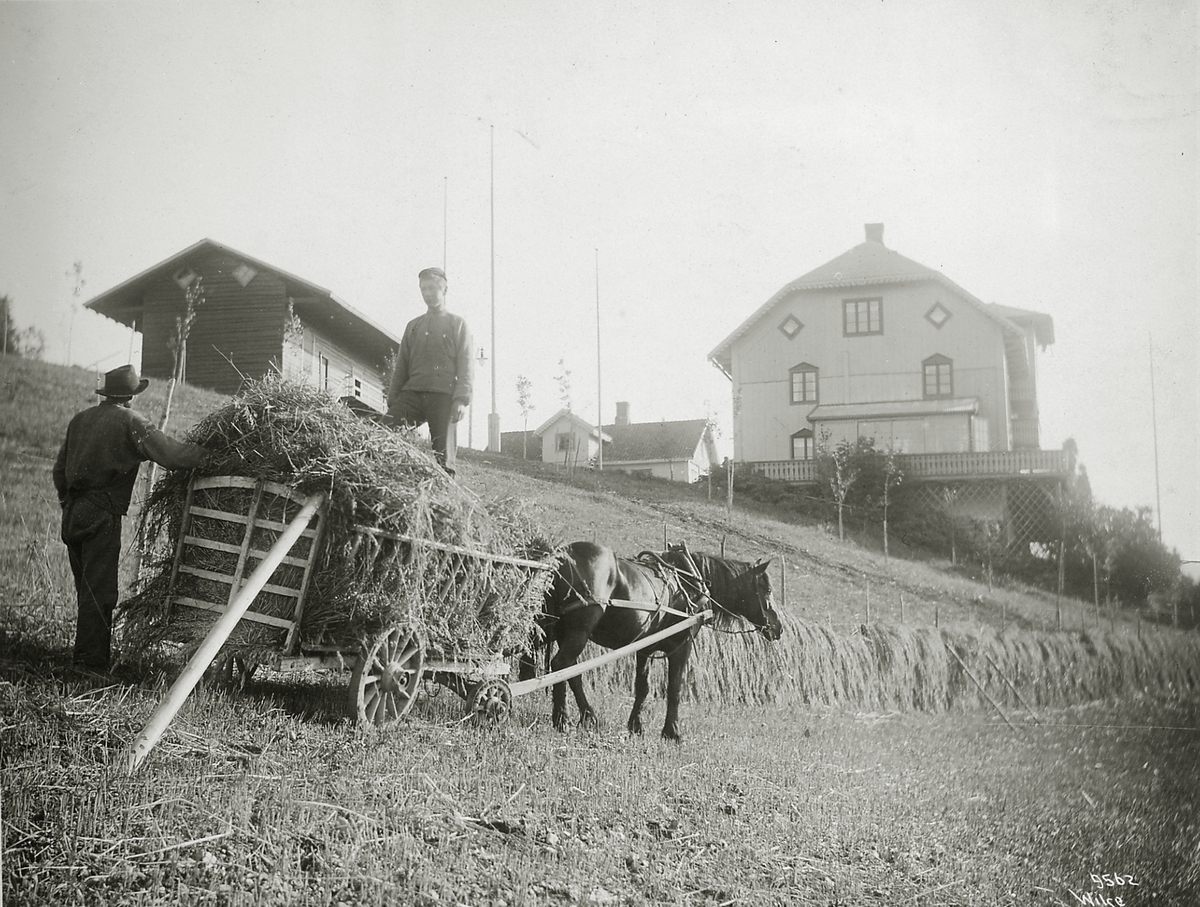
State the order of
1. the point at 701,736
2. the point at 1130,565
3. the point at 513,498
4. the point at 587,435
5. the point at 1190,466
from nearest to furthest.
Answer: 1. the point at 513,498
2. the point at 1190,466
3. the point at 701,736
4. the point at 1130,565
5. the point at 587,435

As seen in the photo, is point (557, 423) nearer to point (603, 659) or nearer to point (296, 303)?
point (296, 303)

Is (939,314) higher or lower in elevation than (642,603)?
higher

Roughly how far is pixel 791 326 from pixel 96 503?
99.7 ft

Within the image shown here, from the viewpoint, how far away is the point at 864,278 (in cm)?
3200

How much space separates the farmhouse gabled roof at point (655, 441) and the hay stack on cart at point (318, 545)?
4138cm

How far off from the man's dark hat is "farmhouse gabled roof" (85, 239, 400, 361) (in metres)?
12.4

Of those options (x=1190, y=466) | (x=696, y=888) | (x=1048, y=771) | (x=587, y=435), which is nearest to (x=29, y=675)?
(x=696, y=888)

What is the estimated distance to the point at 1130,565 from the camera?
20.5 m

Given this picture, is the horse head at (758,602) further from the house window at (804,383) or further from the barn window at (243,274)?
→ the house window at (804,383)

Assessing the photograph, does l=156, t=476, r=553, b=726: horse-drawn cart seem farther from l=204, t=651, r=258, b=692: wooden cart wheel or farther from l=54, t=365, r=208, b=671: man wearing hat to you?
l=54, t=365, r=208, b=671: man wearing hat

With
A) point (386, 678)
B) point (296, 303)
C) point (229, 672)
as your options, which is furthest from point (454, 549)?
point (296, 303)

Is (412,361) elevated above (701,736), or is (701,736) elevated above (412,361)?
(412,361)

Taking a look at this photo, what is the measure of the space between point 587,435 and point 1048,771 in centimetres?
4035

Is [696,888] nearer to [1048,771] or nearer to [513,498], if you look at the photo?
[513,498]
